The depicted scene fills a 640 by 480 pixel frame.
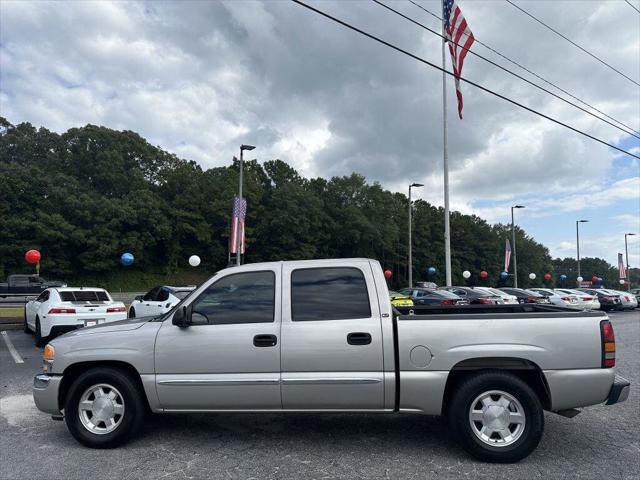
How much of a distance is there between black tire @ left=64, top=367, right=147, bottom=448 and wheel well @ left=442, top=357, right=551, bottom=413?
292cm

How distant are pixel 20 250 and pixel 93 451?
153 feet

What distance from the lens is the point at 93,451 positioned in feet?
14.8

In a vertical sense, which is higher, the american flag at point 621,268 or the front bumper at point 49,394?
the american flag at point 621,268

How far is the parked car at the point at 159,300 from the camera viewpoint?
13211 mm

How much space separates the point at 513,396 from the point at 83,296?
10.8 metres

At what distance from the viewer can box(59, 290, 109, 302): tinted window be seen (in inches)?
458

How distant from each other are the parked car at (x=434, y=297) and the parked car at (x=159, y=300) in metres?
10.3

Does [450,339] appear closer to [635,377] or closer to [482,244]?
[635,377]

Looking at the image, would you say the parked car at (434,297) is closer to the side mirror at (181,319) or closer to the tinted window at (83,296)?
the tinted window at (83,296)

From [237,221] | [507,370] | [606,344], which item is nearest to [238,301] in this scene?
[507,370]

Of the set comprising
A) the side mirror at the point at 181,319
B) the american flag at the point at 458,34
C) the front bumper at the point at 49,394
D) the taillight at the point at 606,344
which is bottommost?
the front bumper at the point at 49,394

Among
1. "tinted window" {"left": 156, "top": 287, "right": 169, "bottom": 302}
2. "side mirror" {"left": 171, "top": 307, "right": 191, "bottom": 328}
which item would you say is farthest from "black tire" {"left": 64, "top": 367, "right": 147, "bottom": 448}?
"tinted window" {"left": 156, "top": 287, "right": 169, "bottom": 302}

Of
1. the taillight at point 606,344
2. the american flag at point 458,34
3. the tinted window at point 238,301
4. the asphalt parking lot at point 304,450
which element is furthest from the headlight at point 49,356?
the american flag at point 458,34

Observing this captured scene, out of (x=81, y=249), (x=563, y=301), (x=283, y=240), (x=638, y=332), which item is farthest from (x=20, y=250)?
(x=638, y=332)
